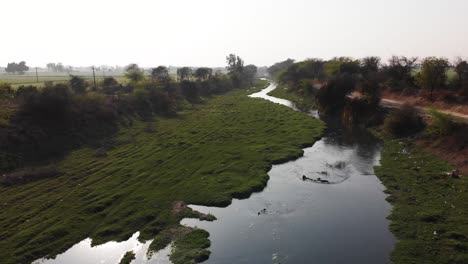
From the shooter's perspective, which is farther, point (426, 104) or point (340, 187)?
point (426, 104)

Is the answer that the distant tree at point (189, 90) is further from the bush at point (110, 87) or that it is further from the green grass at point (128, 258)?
the green grass at point (128, 258)

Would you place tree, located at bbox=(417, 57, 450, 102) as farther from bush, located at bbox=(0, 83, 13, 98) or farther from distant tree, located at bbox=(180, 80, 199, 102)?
bush, located at bbox=(0, 83, 13, 98)

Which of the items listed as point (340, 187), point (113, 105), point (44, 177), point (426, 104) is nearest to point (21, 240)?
point (44, 177)

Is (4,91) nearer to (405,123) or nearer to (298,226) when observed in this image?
(298,226)

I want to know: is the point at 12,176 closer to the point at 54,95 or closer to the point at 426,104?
the point at 54,95

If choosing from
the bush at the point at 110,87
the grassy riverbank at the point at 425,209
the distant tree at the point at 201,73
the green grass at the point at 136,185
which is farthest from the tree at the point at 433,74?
the distant tree at the point at 201,73

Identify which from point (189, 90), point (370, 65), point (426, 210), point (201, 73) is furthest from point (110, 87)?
point (426, 210)
